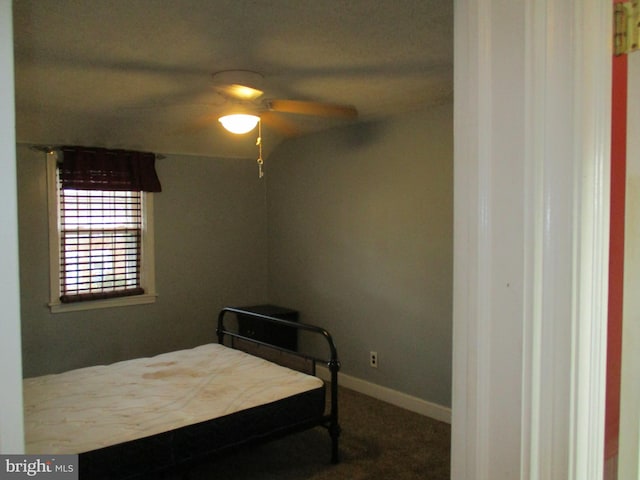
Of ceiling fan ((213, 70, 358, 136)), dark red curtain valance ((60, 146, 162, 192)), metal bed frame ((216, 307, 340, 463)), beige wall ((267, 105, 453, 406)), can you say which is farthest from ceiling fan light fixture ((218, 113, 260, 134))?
dark red curtain valance ((60, 146, 162, 192))

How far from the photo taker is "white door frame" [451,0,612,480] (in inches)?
28.3

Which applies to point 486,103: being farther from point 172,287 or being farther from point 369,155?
point 172,287

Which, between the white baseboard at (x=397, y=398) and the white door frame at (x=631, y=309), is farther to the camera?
the white baseboard at (x=397, y=398)

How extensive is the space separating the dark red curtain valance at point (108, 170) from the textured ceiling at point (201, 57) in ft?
0.45

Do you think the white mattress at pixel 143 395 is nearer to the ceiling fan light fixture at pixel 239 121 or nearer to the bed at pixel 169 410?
the bed at pixel 169 410

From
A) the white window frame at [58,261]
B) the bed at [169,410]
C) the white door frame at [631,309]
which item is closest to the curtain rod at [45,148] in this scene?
the white window frame at [58,261]

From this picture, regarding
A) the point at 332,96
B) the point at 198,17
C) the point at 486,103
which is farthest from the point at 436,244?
the point at 486,103

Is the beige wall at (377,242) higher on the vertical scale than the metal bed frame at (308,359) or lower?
higher

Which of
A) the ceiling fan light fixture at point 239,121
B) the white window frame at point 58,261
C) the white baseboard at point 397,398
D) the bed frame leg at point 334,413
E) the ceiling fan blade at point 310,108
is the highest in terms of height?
the ceiling fan blade at point 310,108

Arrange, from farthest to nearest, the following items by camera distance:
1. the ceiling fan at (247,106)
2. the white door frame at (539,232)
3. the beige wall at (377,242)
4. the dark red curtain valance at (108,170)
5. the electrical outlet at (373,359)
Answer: the electrical outlet at (373,359), the dark red curtain valance at (108,170), the beige wall at (377,242), the ceiling fan at (247,106), the white door frame at (539,232)

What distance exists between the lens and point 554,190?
0.72 m

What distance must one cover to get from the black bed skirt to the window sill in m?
2.16

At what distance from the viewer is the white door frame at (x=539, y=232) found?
0.72 meters

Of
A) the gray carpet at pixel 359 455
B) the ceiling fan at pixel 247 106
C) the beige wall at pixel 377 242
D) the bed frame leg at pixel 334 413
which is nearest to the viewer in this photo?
the ceiling fan at pixel 247 106
